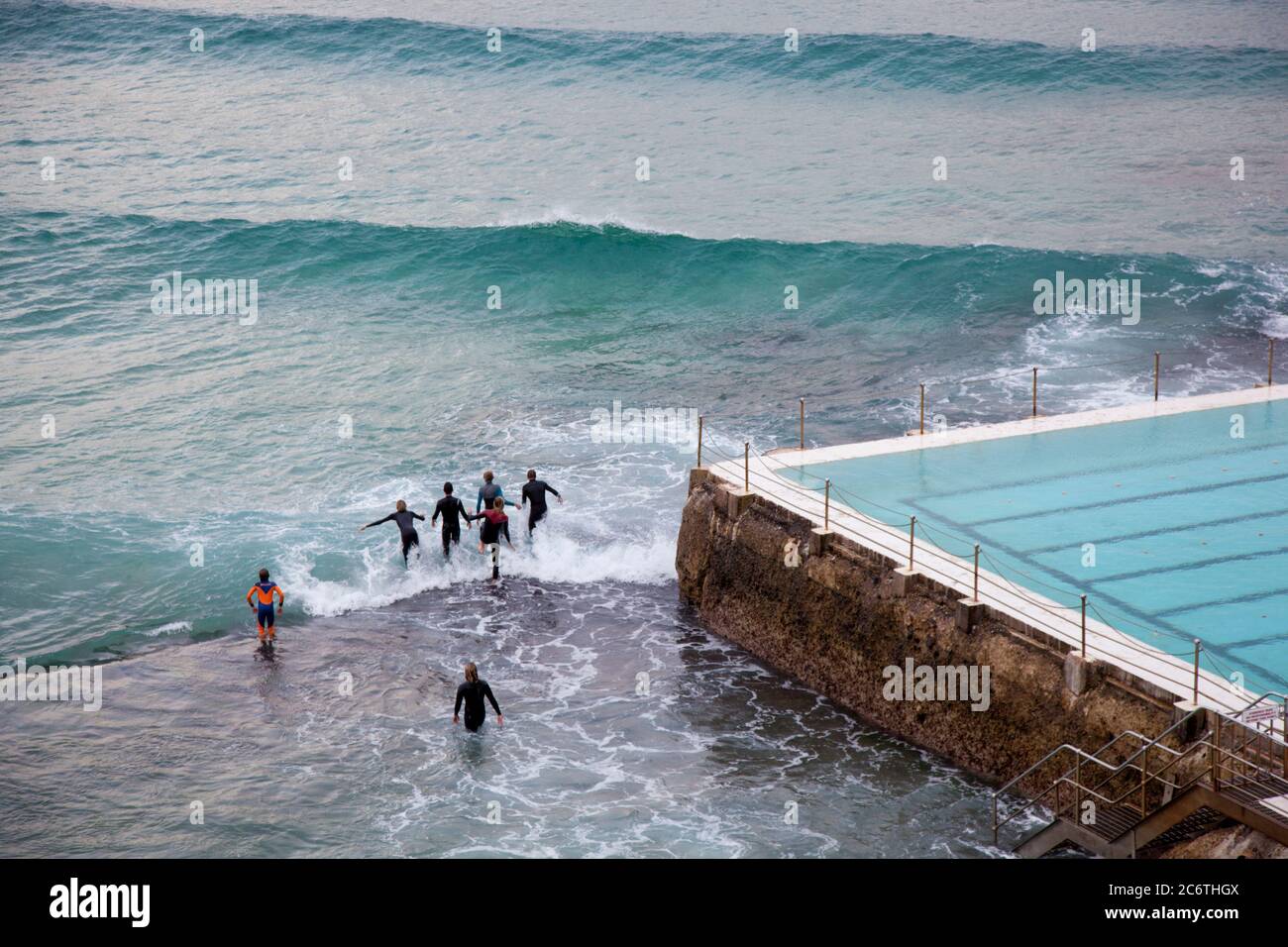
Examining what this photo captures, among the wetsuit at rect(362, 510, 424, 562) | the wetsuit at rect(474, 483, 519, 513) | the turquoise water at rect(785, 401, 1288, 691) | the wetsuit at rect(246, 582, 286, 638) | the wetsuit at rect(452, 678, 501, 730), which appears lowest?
the wetsuit at rect(452, 678, 501, 730)

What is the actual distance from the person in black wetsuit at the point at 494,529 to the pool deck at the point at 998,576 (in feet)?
10.3

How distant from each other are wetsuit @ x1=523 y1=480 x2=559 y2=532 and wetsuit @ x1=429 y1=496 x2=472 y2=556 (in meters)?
0.84

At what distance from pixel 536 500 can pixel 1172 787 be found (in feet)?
31.9

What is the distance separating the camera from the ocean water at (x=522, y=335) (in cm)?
1345

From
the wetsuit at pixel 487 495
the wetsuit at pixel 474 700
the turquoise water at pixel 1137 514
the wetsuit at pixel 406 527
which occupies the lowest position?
the wetsuit at pixel 474 700

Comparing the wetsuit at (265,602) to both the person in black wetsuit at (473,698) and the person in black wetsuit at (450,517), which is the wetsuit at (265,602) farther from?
the person in black wetsuit at (473,698)

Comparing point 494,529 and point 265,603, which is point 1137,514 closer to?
point 494,529

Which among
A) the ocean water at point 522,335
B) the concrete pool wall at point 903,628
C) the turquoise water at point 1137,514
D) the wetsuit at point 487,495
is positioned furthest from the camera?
the wetsuit at point 487,495

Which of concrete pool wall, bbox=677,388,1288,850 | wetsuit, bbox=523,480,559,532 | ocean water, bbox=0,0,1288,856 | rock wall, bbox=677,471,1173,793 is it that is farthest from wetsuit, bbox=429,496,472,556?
rock wall, bbox=677,471,1173,793

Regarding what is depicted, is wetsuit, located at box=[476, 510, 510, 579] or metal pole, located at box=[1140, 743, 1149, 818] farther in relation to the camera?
wetsuit, located at box=[476, 510, 510, 579]

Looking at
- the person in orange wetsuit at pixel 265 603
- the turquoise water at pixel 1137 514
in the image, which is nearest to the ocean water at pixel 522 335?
the person in orange wetsuit at pixel 265 603

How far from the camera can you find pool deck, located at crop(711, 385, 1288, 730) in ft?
37.9

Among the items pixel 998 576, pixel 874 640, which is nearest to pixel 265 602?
pixel 874 640

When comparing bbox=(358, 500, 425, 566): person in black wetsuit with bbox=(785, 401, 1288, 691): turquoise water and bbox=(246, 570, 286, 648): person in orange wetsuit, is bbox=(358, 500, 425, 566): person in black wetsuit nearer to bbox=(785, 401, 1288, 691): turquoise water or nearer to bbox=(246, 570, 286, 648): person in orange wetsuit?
bbox=(246, 570, 286, 648): person in orange wetsuit
